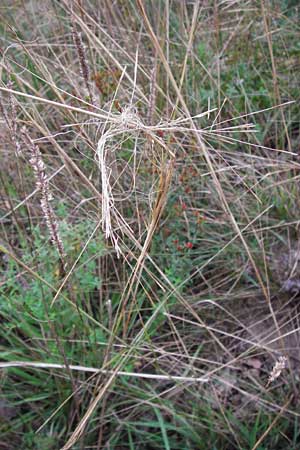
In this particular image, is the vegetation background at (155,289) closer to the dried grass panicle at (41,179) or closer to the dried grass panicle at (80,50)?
the dried grass panicle at (80,50)

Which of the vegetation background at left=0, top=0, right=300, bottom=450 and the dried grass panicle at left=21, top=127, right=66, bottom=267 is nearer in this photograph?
the dried grass panicle at left=21, top=127, right=66, bottom=267

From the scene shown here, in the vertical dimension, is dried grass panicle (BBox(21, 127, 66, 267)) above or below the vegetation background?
above

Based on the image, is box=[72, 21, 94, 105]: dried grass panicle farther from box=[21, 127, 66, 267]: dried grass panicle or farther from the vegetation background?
box=[21, 127, 66, 267]: dried grass panicle

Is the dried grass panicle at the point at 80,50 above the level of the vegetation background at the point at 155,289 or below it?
above

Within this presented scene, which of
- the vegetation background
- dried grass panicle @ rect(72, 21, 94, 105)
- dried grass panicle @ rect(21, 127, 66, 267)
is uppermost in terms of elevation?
dried grass panicle @ rect(72, 21, 94, 105)

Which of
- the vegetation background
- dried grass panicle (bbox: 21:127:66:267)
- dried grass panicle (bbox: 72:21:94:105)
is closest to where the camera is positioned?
dried grass panicle (bbox: 21:127:66:267)

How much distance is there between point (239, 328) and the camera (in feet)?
5.26

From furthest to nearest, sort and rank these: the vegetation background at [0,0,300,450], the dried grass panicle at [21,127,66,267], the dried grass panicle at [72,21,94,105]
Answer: the vegetation background at [0,0,300,450] → the dried grass panicle at [72,21,94,105] → the dried grass panicle at [21,127,66,267]

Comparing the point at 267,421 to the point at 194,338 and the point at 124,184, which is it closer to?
the point at 194,338

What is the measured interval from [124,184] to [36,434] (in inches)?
25.7

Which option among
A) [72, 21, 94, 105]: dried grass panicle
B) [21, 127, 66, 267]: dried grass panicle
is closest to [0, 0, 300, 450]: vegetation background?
[72, 21, 94, 105]: dried grass panicle

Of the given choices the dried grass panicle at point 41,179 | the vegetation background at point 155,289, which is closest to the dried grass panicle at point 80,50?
the vegetation background at point 155,289

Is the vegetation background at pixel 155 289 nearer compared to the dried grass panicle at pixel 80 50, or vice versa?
the dried grass panicle at pixel 80 50

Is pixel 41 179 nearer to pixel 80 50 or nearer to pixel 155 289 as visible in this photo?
pixel 80 50
